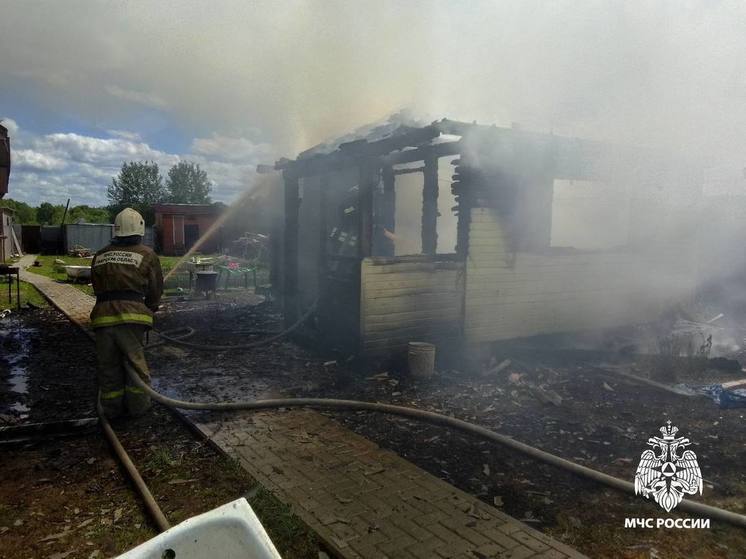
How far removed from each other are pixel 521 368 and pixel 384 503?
431cm

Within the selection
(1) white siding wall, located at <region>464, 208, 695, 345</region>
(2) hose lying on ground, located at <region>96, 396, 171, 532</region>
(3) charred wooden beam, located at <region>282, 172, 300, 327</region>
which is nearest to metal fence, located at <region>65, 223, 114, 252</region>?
(3) charred wooden beam, located at <region>282, 172, 300, 327</region>

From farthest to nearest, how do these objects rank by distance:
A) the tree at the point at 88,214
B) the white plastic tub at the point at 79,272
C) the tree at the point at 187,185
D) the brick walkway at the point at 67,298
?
the tree at the point at 187,185, the tree at the point at 88,214, the white plastic tub at the point at 79,272, the brick walkway at the point at 67,298

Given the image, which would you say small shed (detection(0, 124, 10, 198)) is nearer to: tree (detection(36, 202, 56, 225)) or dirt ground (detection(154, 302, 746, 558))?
dirt ground (detection(154, 302, 746, 558))

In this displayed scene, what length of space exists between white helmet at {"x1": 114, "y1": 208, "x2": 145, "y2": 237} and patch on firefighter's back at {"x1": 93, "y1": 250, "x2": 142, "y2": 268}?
23cm

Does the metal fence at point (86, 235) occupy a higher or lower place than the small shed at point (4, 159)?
lower

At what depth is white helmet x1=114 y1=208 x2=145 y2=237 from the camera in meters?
5.26

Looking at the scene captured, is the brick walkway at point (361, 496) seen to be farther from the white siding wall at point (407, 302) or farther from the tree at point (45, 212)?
the tree at point (45, 212)

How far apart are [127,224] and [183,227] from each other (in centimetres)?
2937

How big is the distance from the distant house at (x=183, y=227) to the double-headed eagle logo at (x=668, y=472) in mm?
29838

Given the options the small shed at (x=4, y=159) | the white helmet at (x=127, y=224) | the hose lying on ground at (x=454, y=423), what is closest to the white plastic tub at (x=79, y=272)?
the small shed at (x=4, y=159)

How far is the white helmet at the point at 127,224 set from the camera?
17.3 ft

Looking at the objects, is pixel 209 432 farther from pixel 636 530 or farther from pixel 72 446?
pixel 636 530

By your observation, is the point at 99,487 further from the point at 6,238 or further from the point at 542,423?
the point at 6,238

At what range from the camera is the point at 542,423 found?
5.32 m
